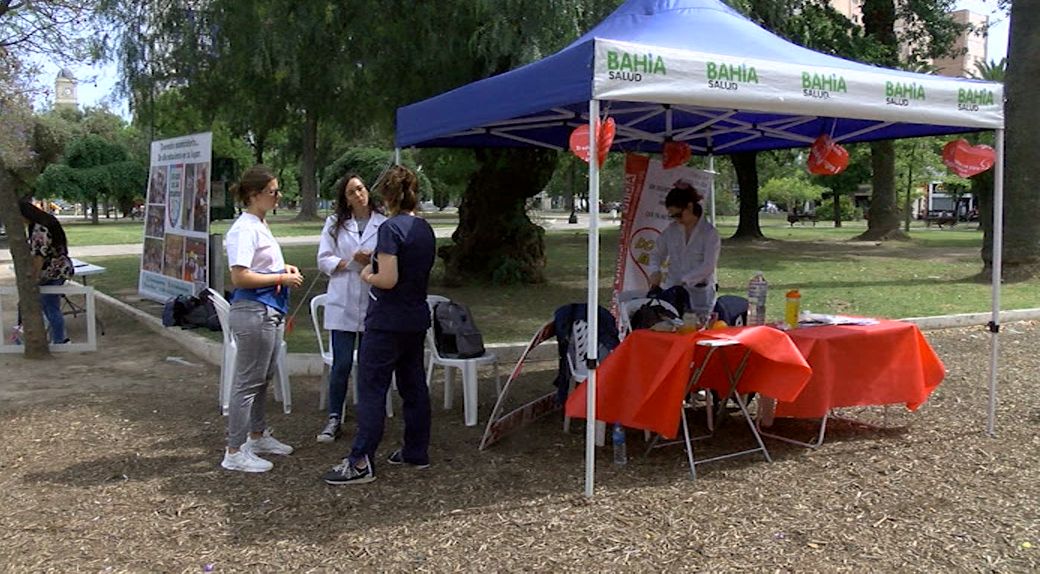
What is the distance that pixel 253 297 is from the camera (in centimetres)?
452

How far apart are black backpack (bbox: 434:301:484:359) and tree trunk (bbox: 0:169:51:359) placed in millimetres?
4703

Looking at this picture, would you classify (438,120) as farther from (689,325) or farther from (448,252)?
(448,252)

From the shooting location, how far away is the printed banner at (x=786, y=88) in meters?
4.11

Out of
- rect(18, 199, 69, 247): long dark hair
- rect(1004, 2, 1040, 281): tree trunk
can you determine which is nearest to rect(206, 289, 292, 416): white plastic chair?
rect(18, 199, 69, 247): long dark hair

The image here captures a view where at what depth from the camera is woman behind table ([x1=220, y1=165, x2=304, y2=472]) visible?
4.44 m

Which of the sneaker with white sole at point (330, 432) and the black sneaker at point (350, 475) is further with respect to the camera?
the sneaker with white sole at point (330, 432)

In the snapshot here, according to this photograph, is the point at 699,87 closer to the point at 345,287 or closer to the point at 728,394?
the point at 728,394

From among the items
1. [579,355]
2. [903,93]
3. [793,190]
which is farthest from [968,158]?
[793,190]

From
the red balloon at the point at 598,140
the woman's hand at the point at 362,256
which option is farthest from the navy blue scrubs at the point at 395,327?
the red balloon at the point at 598,140

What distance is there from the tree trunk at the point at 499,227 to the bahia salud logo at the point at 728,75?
28.6ft

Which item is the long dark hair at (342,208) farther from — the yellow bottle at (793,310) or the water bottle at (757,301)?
the yellow bottle at (793,310)

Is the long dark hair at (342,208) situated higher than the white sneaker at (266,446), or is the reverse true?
the long dark hair at (342,208)

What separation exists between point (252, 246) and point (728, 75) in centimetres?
264

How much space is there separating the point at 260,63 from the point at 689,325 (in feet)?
22.5
